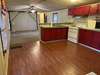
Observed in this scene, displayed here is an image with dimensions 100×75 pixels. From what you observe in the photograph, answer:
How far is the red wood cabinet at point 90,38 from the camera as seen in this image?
14.0 feet

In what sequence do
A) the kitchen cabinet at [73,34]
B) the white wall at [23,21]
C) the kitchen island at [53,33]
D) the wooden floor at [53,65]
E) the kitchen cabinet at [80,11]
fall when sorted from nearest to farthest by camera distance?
the wooden floor at [53,65], the kitchen cabinet at [80,11], the kitchen cabinet at [73,34], the kitchen island at [53,33], the white wall at [23,21]

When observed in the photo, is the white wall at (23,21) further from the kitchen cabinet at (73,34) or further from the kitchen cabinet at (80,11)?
the kitchen cabinet at (73,34)

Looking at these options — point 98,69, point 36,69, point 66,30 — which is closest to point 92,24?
point 66,30

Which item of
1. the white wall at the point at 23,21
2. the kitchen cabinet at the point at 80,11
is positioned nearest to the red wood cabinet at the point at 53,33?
the kitchen cabinet at the point at 80,11

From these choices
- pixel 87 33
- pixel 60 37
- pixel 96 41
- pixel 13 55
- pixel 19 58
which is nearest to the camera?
pixel 19 58

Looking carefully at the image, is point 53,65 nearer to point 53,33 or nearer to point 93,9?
point 53,33

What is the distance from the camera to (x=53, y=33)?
231 inches

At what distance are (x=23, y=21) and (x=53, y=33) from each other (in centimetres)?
533

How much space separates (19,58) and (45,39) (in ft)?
7.89

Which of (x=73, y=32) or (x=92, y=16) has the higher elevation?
(x=92, y=16)

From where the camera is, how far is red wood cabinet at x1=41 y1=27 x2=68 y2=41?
5703 mm

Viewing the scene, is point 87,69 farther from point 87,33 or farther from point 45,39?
point 45,39

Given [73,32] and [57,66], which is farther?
[73,32]

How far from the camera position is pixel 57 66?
2.99 m
